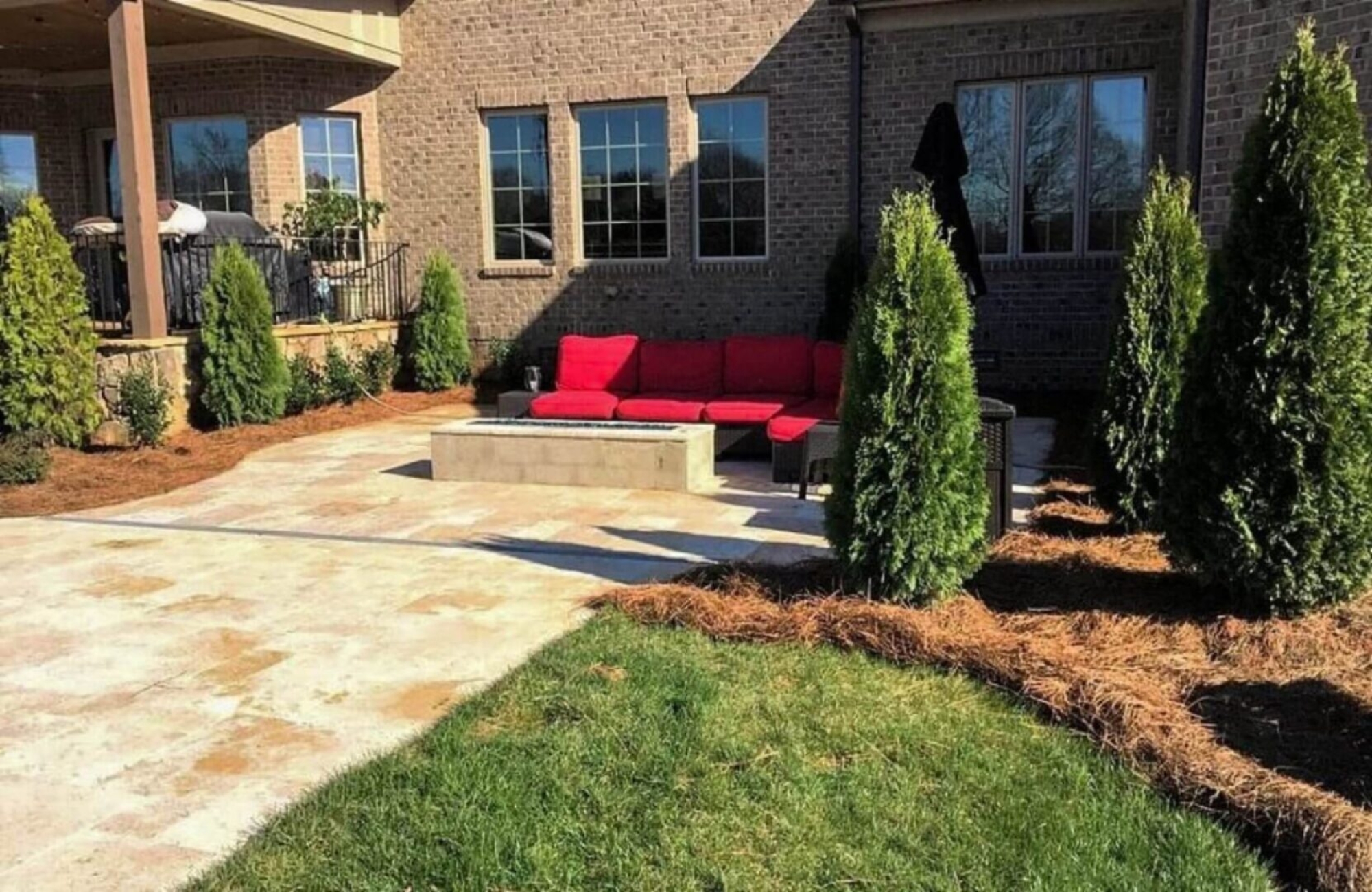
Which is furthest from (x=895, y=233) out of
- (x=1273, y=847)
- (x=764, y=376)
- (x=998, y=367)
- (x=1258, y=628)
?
(x=998, y=367)

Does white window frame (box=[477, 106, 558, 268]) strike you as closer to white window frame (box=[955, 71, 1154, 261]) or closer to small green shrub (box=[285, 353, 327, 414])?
small green shrub (box=[285, 353, 327, 414])

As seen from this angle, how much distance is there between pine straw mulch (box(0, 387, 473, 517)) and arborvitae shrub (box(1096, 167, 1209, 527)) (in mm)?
6652

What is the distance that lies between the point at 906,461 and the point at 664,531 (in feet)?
7.64

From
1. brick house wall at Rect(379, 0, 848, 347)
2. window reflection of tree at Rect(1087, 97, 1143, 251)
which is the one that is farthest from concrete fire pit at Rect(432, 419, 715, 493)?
window reflection of tree at Rect(1087, 97, 1143, 251)

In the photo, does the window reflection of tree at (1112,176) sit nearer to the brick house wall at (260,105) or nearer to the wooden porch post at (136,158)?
the brick house wall at (260,105)

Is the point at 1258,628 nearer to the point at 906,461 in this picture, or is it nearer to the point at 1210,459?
the point at 1210,459

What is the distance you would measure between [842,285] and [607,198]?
3.32 metres

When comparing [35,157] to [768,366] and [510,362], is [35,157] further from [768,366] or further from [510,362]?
[768,366]

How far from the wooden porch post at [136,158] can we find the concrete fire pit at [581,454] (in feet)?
12.3

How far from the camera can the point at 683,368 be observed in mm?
9781

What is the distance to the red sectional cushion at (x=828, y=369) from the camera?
9.22 metres

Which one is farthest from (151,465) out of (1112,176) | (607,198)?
(1112,176)

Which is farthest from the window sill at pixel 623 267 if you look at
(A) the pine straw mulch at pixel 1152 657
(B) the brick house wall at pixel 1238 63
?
(A) the pine straw mulch at pixel 1152 657

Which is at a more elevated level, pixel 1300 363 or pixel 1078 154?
pixel 1078 154
